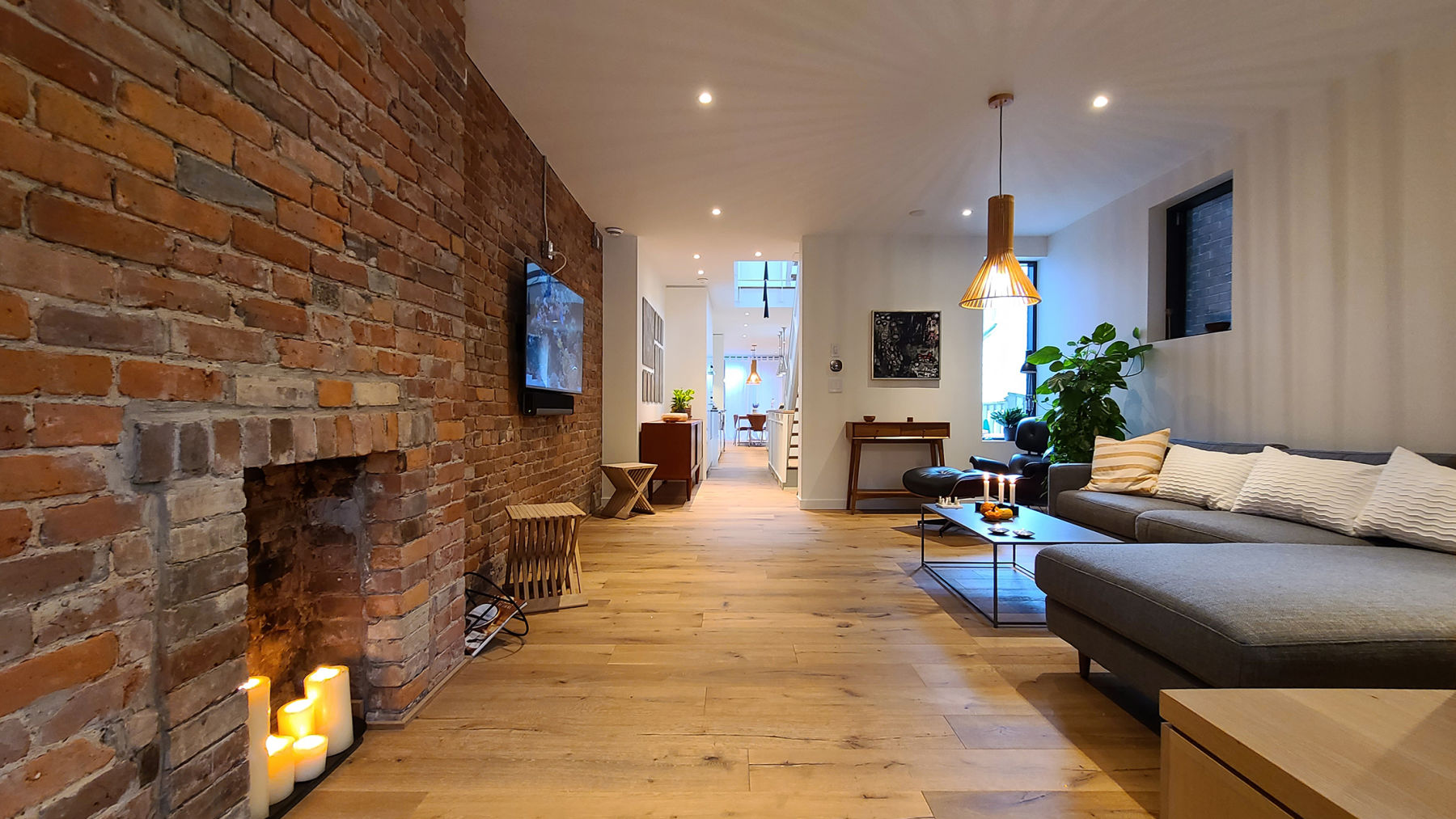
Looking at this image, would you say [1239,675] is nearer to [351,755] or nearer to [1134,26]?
[351,755]

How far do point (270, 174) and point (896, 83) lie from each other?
2757 millimetres

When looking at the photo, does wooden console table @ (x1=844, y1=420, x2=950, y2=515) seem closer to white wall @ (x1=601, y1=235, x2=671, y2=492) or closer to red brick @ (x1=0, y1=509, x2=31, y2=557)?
white wall @ (x1=601, y1=235, x2=671, y2=492)

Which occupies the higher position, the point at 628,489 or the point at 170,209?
the point at 170,209

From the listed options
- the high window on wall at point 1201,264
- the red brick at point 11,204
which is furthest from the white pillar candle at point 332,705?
the high window on wall at point 1201,264

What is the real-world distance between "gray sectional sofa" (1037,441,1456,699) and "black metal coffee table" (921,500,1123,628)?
0.45m

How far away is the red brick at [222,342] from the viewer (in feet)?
3.57

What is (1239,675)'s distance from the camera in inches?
53.2

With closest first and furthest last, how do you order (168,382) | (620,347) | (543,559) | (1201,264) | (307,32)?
(168,382) → (307,32) → (543,559) → (1201,264) → (620,347)

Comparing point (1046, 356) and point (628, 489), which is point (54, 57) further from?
point (1046, 356)

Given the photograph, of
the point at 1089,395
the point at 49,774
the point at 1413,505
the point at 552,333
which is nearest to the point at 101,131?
the point at 49,774

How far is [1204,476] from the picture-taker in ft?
10.3

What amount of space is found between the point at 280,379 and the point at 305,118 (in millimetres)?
657

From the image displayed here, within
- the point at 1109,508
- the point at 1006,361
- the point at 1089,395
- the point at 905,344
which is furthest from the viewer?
the point at 1006,361

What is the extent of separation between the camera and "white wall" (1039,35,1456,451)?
101 inches
